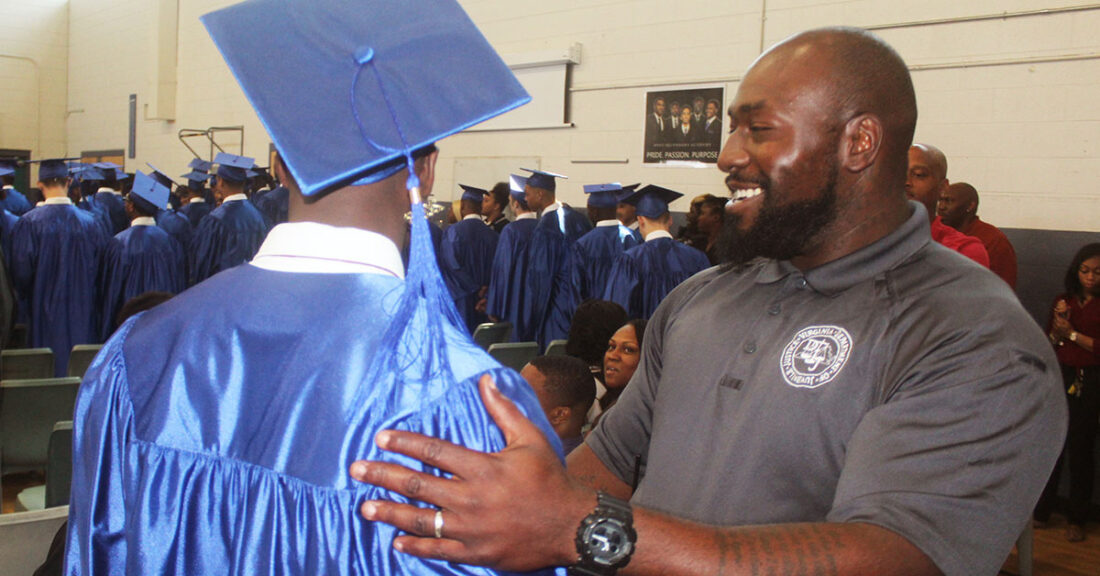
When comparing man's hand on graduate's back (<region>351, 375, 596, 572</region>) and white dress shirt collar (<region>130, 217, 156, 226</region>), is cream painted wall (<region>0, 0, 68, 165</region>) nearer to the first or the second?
white dress shirt collar (<region>130, 217, 156, 226</region>)

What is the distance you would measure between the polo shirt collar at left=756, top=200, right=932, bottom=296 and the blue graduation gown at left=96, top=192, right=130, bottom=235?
35.2 ft

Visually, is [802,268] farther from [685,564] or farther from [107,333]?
[107,333]

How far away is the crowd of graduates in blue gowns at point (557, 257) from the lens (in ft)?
18.7

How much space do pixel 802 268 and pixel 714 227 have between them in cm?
497

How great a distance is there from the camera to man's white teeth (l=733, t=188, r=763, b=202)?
141 cm

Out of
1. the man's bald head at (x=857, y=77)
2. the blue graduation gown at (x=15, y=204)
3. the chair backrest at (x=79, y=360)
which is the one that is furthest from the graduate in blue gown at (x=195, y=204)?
the man's bald head at (x=857, y=77)

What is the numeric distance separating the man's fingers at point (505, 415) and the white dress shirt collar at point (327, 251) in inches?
8.0

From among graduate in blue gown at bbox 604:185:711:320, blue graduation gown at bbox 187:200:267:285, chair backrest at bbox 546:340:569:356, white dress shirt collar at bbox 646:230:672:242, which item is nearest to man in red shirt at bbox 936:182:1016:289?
graduate in blue gown at bbox 604:185:711:320

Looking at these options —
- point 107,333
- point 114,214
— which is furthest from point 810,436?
point 114,214

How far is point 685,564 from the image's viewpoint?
104cm

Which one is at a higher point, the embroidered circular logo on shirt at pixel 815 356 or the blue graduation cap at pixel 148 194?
the blue graduation cap at pixel 148 194

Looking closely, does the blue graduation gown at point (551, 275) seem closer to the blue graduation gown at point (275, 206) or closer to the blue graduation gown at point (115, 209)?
the blue graduation gown at point (275, 206)

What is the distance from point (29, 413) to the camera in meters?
3.32

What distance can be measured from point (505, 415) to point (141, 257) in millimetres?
6686
